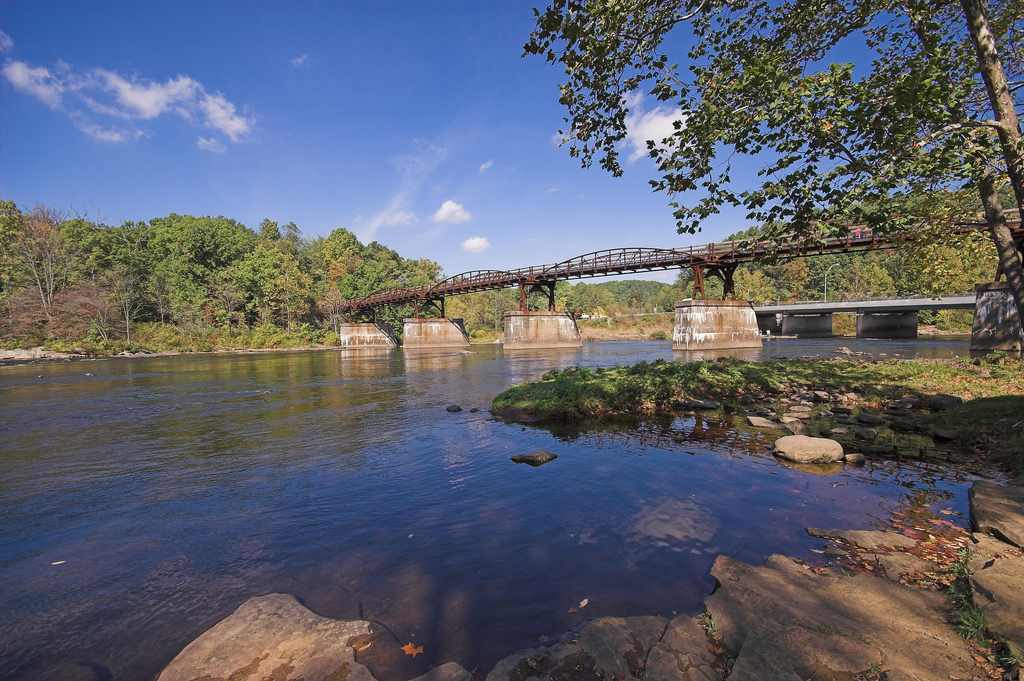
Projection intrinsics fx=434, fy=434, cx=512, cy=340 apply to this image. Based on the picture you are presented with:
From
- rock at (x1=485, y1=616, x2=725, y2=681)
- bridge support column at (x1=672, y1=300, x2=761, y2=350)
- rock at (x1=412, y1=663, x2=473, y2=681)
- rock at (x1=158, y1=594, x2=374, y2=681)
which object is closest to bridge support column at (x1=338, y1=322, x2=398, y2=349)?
bridge support column at (x1=672, y1=300, x2=761, y2=350)

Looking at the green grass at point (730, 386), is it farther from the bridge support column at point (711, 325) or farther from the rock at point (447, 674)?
the bridge support column at point (711, 325)

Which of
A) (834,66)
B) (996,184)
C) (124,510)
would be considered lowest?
(124,510)

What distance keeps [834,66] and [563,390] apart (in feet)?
36.6

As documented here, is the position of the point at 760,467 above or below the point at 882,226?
below

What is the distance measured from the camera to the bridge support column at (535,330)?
57875 millimetres

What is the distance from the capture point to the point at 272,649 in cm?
393

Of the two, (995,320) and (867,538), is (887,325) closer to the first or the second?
(995,320)

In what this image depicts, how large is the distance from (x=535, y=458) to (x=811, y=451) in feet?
19.4

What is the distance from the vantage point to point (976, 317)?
103 feet

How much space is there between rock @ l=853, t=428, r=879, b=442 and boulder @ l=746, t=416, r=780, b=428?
176cm

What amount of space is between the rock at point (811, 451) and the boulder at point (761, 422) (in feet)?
8.10

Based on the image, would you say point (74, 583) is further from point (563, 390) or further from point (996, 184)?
point (996, 184)

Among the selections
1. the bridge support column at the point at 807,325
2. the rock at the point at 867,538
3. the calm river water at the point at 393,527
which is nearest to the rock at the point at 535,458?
the calm river water at the point at 393,527

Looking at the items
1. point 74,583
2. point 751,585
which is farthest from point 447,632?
point 74,583
